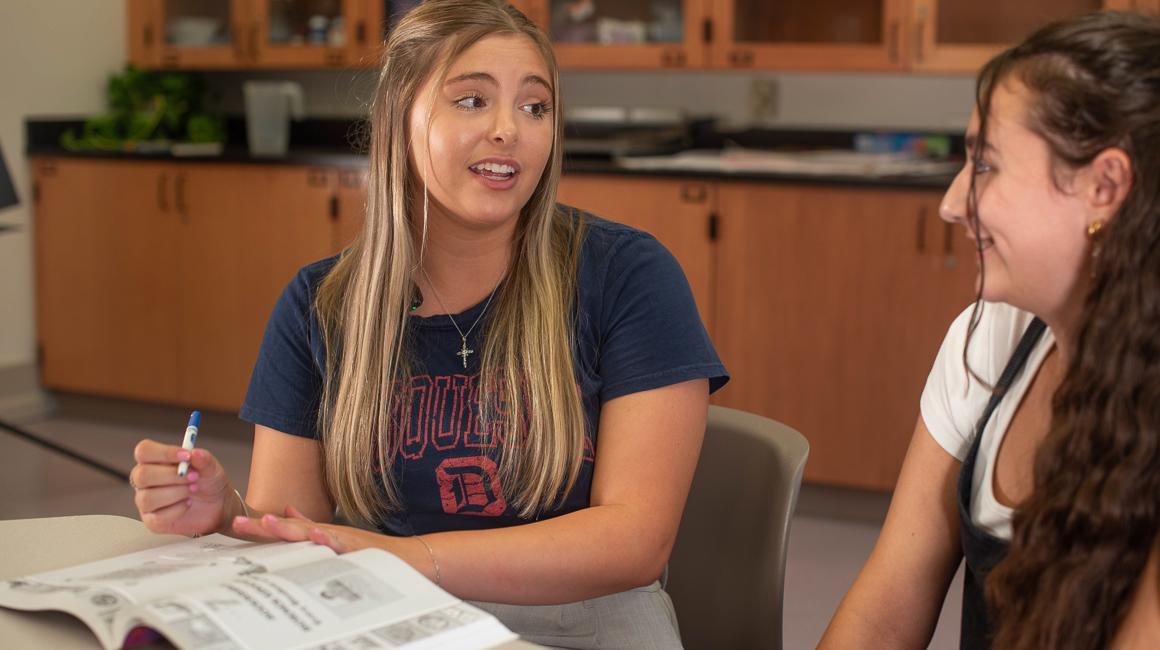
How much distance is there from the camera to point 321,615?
0.99m

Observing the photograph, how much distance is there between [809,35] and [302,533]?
280 cm

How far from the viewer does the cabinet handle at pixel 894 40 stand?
3521 mm

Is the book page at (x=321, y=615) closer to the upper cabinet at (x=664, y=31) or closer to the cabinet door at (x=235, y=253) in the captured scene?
the upper cabinet at (x=664, y=31)

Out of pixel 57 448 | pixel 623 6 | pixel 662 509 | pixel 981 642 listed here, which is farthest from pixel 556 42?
pixel 981 642

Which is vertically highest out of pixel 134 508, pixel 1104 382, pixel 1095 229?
pixel 1095 229

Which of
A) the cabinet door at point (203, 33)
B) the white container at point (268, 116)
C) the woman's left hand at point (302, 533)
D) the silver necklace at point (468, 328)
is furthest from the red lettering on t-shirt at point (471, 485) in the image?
the cabinet door at point (203, 33)

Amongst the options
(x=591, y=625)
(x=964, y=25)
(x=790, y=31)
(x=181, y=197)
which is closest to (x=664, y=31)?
(x=790, y=31)

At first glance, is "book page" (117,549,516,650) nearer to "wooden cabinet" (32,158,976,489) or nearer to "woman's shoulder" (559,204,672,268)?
"woman's shoulder" (559,204,672,268)

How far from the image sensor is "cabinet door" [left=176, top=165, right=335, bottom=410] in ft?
13.0

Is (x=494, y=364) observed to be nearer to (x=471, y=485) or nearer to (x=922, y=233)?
(x=471, y=485)

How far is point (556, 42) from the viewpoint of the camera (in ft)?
12.9

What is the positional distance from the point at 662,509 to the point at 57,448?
2.52 m

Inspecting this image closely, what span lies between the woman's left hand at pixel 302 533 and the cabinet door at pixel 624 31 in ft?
8.93

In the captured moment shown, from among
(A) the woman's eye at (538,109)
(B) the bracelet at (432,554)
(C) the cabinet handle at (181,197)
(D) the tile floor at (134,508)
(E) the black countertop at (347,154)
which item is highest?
(A) the woman's eye at (538,109)
